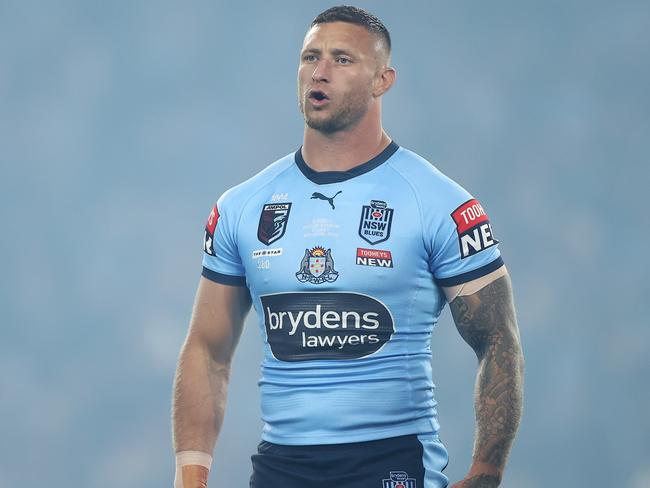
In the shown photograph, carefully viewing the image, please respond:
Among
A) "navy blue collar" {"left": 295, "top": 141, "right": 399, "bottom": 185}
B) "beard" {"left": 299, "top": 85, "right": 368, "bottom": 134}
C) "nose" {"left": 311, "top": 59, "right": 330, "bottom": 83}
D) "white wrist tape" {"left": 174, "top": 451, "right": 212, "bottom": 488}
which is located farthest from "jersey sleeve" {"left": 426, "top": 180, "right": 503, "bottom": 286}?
"white wrist tape" {"left": 174, "top": 451, "right": 212, "bottom": 488}

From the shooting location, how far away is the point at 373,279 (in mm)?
3711

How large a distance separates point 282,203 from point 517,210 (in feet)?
24.0

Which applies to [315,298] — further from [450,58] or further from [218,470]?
[450,58]

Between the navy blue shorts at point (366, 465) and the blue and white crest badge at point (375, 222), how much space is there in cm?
63

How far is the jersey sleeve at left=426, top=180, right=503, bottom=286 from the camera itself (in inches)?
146

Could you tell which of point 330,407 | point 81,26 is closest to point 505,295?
point 330,407

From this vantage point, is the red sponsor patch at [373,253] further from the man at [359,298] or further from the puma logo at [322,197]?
the puma logo at [322,197]

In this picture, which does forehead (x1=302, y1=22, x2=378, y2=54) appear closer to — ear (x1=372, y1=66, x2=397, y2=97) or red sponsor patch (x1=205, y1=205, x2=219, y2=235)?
ear (x1=372, y1=66, x2=397, y2=97)

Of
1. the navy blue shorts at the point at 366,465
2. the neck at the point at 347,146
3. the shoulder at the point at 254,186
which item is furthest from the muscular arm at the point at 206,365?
the neck at the point at 347,146

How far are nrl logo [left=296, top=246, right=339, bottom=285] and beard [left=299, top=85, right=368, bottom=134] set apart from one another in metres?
0.43

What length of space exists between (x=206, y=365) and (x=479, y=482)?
1056mm

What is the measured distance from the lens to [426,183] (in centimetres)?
384

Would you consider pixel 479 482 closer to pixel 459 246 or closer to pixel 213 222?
pixel 459 246

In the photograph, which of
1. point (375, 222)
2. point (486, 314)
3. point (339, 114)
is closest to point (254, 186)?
point (339, 114)
